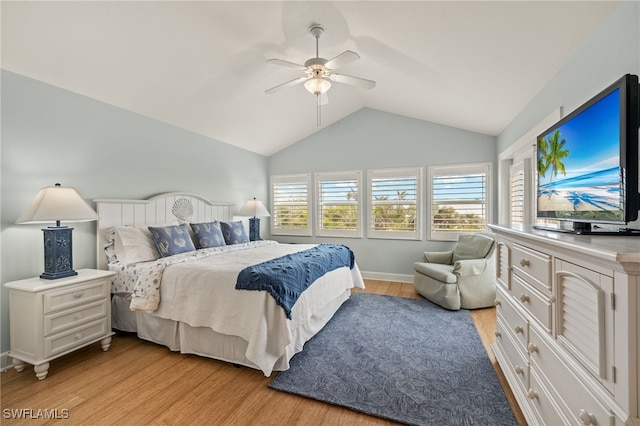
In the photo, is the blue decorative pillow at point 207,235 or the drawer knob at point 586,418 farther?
the blue decorative pillow at point 207,235

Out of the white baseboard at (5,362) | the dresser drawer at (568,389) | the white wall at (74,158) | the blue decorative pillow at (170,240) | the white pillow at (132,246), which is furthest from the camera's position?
the blue decorative pillow at (170,240)

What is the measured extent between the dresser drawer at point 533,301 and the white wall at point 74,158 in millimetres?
3800

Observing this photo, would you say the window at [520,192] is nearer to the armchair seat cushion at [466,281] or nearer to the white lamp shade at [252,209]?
the armchair seat cushion at [466,281]

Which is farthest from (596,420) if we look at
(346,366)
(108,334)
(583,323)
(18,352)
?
(18,352)

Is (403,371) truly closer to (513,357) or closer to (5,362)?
(513,357)

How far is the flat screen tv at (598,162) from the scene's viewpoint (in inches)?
46.1

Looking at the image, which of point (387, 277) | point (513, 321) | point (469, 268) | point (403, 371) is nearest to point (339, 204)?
point (387, 277)

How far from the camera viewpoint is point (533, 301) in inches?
61.2

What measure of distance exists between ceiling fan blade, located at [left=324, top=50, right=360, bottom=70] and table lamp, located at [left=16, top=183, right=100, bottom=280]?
2465 millimetres

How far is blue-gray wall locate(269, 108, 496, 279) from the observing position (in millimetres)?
4715

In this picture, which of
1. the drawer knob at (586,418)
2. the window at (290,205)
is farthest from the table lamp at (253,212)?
the drawer knob at (586,418)

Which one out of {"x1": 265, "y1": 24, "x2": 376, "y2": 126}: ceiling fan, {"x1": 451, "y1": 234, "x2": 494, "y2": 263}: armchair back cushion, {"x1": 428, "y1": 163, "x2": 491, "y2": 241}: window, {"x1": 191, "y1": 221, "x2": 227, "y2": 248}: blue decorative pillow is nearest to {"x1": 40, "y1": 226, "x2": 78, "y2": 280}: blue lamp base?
{"x1": 191, "y1": 221, "x2": 227, "y2": 248}: blue decorative pillow

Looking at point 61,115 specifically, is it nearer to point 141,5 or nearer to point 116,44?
point 116,44

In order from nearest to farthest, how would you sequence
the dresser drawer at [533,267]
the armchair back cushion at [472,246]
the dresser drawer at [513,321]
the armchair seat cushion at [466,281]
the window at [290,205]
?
1. the dresser drawer at [533,267]
2. the dresser drawer at [513,321]
3. the armchair seat cushion at [466,281]
4. the armchair back cushion at [472,246]
5. the window at [290,205]
